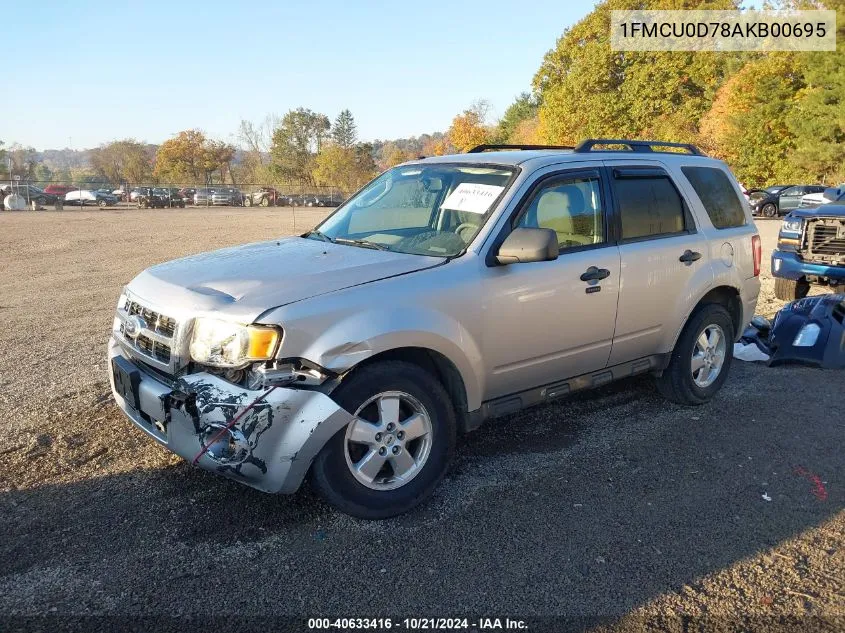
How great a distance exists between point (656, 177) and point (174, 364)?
139 inches

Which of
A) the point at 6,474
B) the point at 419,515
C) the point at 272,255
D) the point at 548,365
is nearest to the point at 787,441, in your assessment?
the point at 548,365

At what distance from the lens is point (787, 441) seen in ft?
15.4

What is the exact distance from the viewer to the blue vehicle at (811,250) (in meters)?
8.76

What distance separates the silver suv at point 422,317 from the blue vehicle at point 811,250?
14.3 ft

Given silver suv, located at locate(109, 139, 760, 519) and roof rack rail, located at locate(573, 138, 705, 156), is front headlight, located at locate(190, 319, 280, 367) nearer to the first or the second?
silver suv, located at locate(109, 139, 760, 519)

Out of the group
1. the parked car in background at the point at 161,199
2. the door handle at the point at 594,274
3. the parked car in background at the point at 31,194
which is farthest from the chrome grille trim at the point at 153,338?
the parked car in background at the point at 161,199

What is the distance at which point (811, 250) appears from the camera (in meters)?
9.02

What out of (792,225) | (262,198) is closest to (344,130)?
(262,198)

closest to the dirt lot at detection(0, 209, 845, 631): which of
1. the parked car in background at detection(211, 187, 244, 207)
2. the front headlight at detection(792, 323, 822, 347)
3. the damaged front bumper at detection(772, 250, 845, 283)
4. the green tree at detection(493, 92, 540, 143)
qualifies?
the front headlight at detection(792, 323, 822, 347)

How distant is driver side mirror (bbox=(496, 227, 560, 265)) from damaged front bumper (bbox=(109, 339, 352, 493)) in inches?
50.8

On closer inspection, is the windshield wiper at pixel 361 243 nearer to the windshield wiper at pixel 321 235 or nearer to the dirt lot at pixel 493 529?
the windshield wiper at pixel 321 235

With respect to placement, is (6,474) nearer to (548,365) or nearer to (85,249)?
(548,365)

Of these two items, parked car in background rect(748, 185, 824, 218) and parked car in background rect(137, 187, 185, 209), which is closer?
parked car in background rect(748, 185, 824, 218)

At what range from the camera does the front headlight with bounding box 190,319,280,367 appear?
10.3ft
